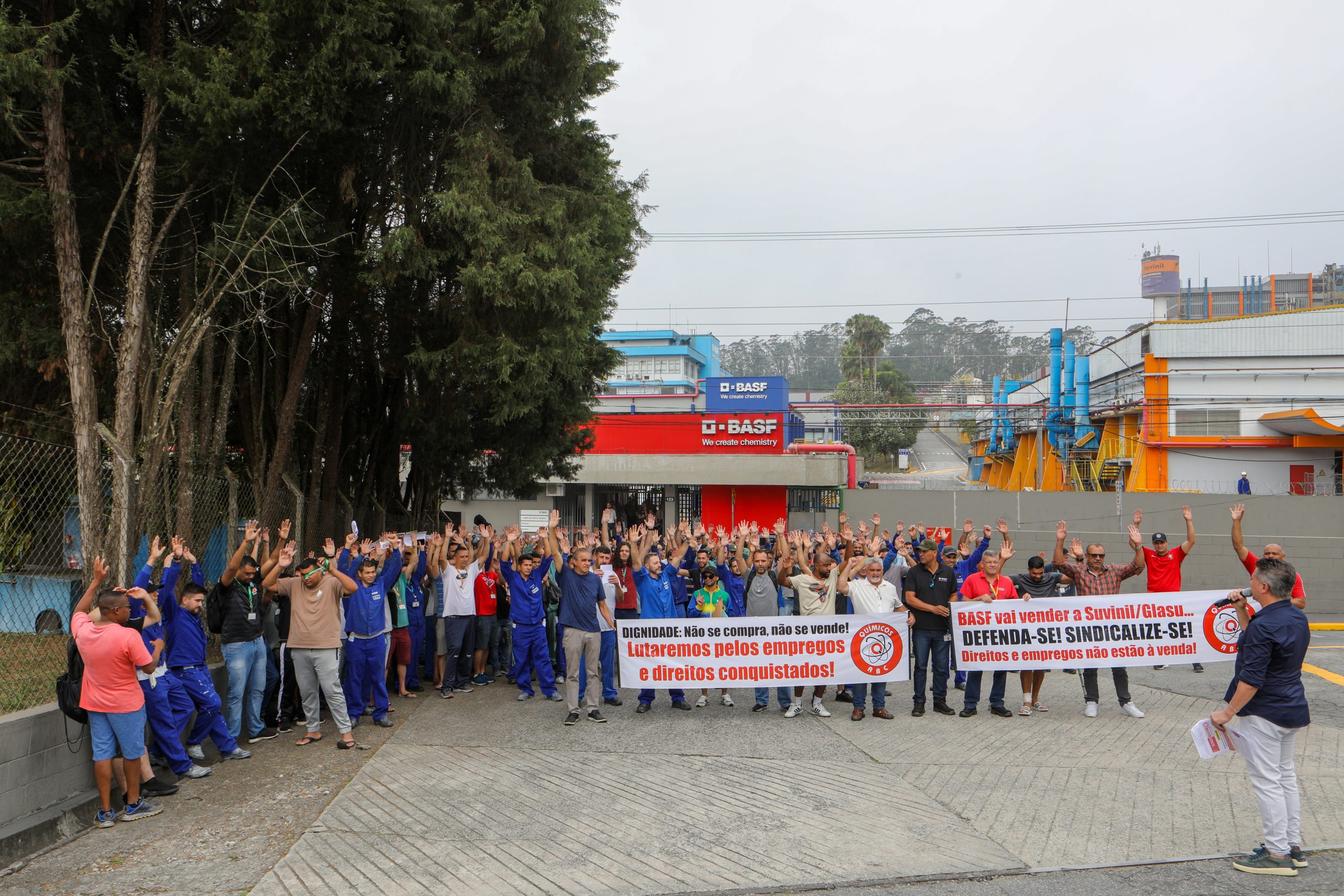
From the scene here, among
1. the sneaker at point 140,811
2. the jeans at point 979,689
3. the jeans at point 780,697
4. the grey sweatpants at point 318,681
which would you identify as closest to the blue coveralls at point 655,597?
the jeans at point 780,697

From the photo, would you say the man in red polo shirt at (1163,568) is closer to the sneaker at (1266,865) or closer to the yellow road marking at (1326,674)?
the yellow road marking at (1326,674)

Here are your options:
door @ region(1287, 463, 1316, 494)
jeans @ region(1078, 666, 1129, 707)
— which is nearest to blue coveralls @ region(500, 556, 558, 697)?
jeans @ region(1078, 666, 1129, 707)

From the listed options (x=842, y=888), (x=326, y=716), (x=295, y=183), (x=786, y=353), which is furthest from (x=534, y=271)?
(x=786, y=353)

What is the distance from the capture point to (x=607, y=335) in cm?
9106

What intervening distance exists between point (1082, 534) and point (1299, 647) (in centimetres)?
1677

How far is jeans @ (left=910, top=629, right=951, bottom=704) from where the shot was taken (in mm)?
9430

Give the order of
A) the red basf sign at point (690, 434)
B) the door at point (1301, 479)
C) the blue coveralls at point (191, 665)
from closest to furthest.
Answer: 1. the blue coveralls at point (191, 665)
2. the door at point (1301, 479)
3. the red basf sign at point (690, 434)

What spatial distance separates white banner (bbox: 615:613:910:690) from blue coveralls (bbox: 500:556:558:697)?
0.96 m

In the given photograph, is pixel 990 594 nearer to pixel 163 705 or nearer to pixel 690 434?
pixel 163 705

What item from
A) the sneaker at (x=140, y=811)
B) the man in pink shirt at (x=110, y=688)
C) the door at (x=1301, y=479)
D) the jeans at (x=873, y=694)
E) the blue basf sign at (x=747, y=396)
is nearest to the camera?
the man in pink shirt at (x=110, y=688)

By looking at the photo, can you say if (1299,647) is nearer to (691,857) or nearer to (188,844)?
(691,857)

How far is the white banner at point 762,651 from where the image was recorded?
9.21 meters

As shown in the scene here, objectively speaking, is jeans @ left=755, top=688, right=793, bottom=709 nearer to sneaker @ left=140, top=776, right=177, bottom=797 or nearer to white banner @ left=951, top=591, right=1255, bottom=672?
white banner @ left=951, top=591, right=1255, bottom=672

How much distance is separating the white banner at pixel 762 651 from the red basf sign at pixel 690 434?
21503mm
